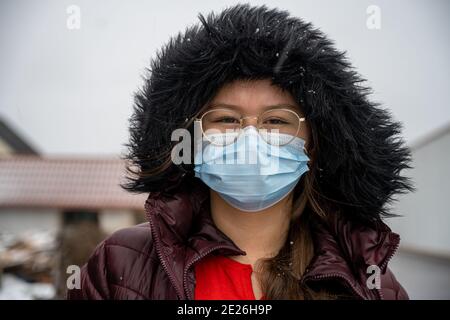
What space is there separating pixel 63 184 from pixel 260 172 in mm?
14618

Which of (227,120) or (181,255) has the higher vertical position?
(227,120)

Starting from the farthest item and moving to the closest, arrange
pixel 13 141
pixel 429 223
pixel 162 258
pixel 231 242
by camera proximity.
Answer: pixel 13 141
pixel 429 223
pixel 231 242
pixel 162 258

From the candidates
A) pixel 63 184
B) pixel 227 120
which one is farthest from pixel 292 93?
Result: pixel 63 184

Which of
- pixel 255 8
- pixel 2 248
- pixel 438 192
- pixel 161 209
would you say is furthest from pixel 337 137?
pixel 2 248

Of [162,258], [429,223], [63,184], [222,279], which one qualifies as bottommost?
[429,223]

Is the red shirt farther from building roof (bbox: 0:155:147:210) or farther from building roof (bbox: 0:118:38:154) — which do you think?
building roof (bbox: 0:118:38:154)

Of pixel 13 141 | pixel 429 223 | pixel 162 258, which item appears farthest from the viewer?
pixel 13 141

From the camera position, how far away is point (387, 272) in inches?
80.0

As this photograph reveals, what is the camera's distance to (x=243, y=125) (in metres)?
1.93

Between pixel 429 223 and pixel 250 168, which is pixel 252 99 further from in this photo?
pixel 429 223

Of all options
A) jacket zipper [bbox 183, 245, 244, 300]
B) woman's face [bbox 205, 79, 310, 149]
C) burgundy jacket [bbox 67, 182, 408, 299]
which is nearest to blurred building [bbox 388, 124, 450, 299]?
burgundy jacket [bbox 67, 182, 408, 299]
